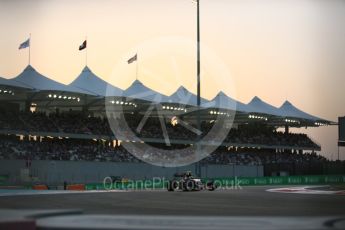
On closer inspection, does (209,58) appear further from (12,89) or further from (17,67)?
(17,67)

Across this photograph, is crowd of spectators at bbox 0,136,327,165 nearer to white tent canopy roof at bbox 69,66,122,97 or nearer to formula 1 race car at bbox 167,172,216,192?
white tent canopy roof at bbox 69,66,122,97

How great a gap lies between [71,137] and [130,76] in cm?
1970

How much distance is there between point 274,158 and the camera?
7706 centimetres

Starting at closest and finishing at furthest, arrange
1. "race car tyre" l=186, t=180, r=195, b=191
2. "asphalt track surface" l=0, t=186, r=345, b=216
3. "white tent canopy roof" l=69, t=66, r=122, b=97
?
"asphalt track surface" l=0, t=186, r=345, b=216
"race car tyre" l=186, t=180, r=195, b=191
"white tent canopy roof" l=69, t=66, r=122, b=97

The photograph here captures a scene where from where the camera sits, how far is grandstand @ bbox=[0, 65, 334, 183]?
54.1 metres

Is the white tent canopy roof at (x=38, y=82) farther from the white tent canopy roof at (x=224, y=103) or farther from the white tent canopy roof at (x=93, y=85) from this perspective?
the white tent canopy roof at (x=224, y=103)

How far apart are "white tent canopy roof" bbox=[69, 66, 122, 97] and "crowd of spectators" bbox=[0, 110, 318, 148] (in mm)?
3555

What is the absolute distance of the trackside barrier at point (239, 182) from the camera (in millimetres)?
45244

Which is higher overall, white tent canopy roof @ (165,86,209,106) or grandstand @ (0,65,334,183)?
white tent canopy roof @ (165,86,209,106)

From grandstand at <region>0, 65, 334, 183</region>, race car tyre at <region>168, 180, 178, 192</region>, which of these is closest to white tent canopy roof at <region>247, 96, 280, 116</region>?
grandstand at <region>0, 65, 334, 183</region>

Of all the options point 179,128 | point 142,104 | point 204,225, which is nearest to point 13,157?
point 142,104
